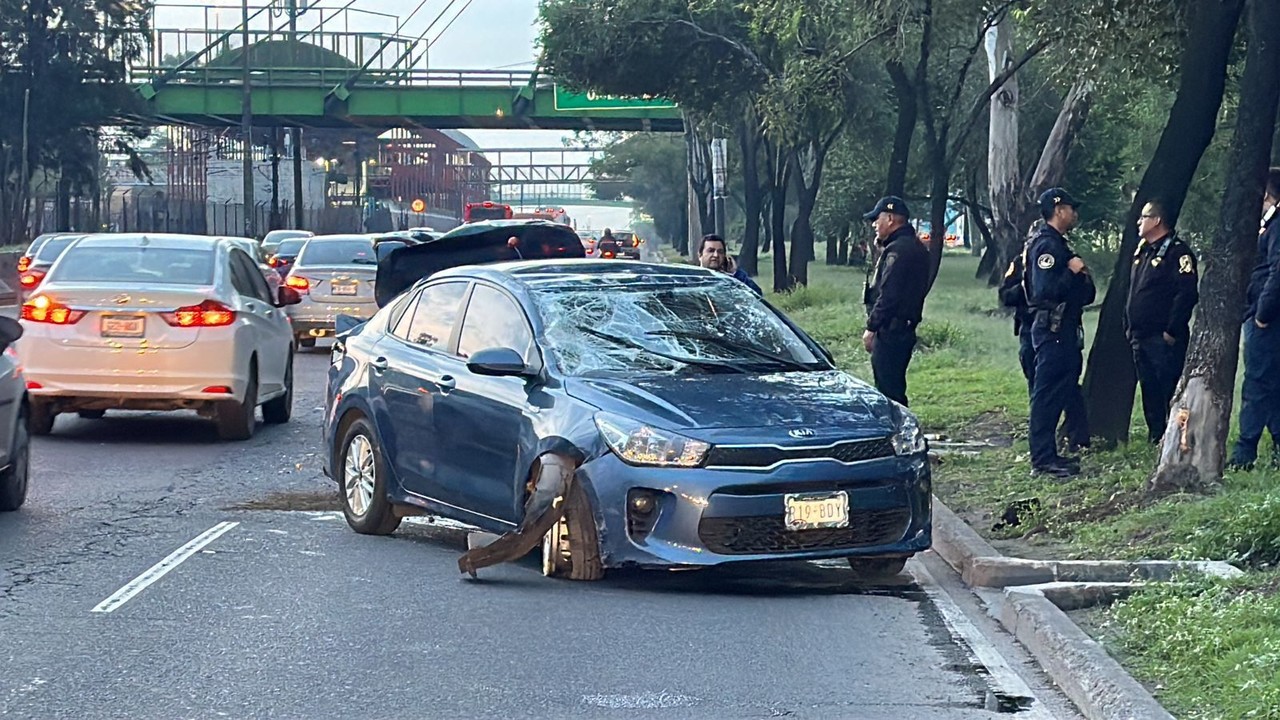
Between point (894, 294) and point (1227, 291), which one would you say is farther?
point (894, 294)

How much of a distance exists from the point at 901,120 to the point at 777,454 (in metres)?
18.1

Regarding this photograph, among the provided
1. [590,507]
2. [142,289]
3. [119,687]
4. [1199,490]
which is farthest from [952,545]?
[142,289]

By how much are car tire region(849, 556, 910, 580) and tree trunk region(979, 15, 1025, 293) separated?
21.3 metres

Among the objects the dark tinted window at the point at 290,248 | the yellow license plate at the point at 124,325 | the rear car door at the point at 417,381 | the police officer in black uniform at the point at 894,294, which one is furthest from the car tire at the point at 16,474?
the dark tinted window at the point at 290,248

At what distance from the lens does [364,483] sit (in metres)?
10.4

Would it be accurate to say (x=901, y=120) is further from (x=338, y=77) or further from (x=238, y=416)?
(x=338, y=77)

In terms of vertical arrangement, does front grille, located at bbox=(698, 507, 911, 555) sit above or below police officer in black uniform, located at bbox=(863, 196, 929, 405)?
below

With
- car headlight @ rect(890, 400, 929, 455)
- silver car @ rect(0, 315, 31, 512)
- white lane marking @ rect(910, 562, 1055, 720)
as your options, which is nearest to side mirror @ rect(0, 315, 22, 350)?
silver car @ rect(0, 315, 31, 512)

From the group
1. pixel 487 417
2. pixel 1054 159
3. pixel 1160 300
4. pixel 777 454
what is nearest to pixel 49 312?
pixel 487 417

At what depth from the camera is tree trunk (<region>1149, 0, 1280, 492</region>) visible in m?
10.4

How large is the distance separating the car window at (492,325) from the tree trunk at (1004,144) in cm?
2079

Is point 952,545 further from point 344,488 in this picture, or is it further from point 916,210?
point 916,210

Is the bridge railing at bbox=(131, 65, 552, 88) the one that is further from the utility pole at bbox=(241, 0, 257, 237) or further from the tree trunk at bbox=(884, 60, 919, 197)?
the tree trunk at bbox=(884, 60, 919, 197)

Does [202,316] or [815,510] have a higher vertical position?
[202,316]
